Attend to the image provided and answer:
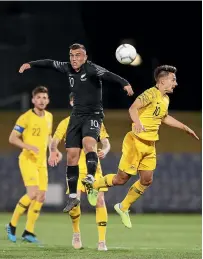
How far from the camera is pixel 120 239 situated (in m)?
14.3

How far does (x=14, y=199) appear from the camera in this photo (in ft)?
65.8

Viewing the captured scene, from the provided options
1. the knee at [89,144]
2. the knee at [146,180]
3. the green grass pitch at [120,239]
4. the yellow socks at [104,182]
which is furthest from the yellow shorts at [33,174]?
the knee at [89,144]

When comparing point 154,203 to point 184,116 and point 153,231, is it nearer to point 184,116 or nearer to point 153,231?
point 184,116

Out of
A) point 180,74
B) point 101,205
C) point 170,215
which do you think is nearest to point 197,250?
point 101,205

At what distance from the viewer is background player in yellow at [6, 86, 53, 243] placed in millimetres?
13500

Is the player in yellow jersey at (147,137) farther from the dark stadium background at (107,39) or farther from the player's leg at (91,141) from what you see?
the dark stadium background at (107,39)

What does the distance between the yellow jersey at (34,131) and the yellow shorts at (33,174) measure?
0.24 feet

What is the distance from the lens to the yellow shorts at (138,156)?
11.4 meters

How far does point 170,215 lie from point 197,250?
781 cm

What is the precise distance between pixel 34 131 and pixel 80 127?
2.72 metres

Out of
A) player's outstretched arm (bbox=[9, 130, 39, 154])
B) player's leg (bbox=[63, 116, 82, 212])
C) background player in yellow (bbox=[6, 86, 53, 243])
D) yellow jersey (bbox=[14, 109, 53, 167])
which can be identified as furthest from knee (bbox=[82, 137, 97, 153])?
yellow jersey (bbox=[14, 109, 53, 167])

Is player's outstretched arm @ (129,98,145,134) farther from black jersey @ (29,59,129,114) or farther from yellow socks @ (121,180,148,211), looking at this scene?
yellow socks @ (121,180,148,211)

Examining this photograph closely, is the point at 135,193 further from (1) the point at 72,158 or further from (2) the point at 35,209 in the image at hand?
(2) the point at 35,209

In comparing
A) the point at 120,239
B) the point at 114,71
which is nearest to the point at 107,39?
the point at 114,71
